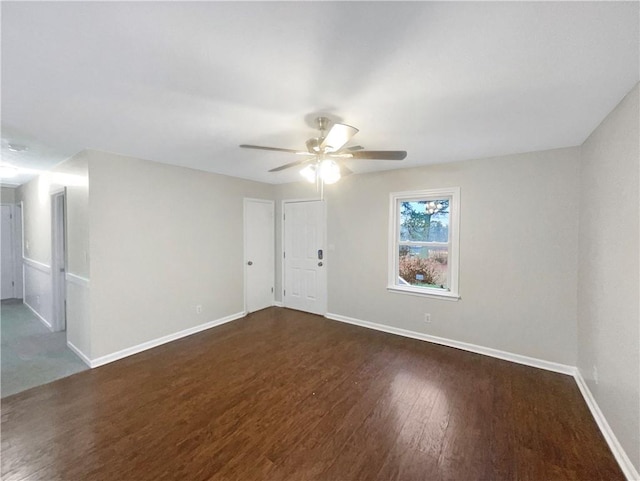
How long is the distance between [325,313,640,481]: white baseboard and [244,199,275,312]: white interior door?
4.33ft

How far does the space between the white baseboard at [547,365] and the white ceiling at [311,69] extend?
2.27 metres

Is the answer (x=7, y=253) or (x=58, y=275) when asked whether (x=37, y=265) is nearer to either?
(x=58, y=275)

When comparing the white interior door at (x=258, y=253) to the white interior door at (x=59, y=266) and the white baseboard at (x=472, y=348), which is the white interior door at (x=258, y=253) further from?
the white interior door at (x=59, y=266)

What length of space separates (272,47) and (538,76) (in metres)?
1.46

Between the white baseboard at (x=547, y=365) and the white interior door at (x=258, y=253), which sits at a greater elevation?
the white interior door at (x=258, y=253)

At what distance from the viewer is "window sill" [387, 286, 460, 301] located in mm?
3365

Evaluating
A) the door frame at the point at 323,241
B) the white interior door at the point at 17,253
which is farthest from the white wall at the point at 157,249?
the white interior door at the point at 17,253

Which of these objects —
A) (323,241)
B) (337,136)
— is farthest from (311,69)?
(323,241)

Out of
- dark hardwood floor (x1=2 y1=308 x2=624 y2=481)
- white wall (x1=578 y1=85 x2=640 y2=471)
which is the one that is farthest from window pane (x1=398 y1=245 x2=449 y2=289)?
white wall (x1=578 y1=85 x2=640 y2=471)

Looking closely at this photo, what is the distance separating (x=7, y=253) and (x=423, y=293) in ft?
26.3

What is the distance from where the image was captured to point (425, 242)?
143 inches

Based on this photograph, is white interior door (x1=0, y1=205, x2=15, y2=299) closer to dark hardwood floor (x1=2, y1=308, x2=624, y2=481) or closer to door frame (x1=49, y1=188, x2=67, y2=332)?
door frame (x1=49, y1=188, x2=67, y2=332)

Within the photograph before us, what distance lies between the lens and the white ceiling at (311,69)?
3.53 feet

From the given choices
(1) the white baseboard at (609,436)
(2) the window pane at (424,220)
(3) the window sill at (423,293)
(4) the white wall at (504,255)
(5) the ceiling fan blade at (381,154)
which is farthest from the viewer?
(2) the window pane at (424,220)
